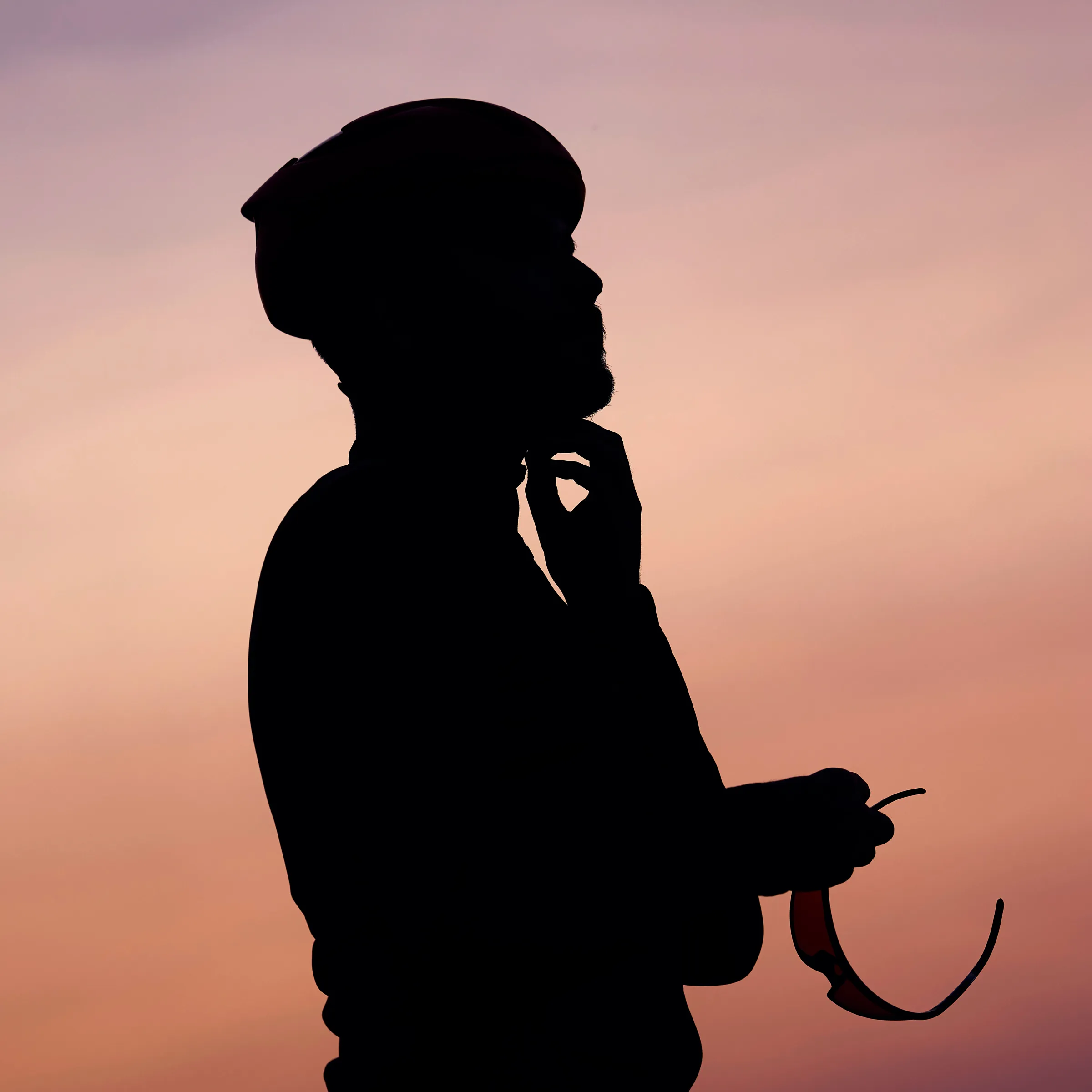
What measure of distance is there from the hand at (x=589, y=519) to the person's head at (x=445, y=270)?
0.32ft

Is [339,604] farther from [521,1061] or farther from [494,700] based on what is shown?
[521,1061]

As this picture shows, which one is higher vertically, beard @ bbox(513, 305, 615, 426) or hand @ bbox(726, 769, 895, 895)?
beard @ bbox(513, 305, 615, 426)

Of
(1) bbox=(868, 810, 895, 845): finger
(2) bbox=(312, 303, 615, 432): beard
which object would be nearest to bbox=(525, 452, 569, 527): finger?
(2) bbox=(312, 303, 615, 432): beard

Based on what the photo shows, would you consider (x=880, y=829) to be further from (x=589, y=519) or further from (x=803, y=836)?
(x=589, y=519)

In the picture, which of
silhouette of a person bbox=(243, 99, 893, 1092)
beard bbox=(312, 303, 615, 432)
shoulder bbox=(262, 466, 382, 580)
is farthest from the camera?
beard bbox=(312, 303, 615, 432)

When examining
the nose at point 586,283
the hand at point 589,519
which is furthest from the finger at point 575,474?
the nose at point 586,283

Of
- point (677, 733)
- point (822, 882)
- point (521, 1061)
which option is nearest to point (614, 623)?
point (677, 733)

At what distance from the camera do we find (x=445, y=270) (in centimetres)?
415

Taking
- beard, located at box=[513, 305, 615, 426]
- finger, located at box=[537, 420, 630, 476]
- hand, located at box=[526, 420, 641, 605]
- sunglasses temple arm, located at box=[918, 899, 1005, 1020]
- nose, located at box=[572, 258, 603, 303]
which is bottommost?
sunglasses temple arm, located at box=[918, 899, 1005, 1020]

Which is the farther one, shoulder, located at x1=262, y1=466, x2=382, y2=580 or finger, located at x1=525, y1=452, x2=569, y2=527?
finger, located at x1=525, y1=452, x2=569, y2=527

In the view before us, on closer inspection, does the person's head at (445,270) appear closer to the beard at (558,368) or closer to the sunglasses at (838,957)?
the beard at (558,368)

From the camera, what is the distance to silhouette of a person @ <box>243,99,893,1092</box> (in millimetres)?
3715

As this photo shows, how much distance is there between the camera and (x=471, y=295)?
4.12 m

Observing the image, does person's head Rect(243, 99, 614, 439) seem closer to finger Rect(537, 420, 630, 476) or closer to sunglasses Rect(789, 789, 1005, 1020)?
finger Rect(537, 420, 630, 476)
